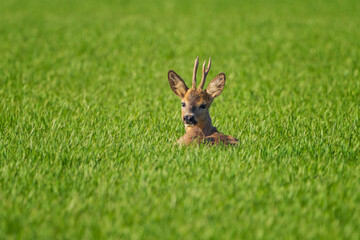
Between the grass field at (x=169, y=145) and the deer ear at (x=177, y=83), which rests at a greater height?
the deer ear at (x=177, y=83)

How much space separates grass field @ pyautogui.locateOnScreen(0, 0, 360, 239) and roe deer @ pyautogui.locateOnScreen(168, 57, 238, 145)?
0.46ft

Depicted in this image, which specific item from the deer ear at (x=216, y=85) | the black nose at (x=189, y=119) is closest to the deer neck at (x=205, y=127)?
the black nose at (x=189, y=119)

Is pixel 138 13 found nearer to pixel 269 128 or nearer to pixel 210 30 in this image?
pixel 210 30

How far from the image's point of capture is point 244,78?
917 centimetres

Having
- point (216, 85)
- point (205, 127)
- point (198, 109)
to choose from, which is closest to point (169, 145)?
point (205, 127)

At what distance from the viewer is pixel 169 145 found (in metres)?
5.10

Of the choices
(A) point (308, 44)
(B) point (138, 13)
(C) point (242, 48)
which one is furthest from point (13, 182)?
(B) point (138, 13)

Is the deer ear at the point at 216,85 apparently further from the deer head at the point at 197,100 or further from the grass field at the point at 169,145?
the grass field at the point at 169,145

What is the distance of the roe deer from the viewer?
15.5 feet

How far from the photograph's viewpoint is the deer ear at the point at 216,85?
4859 millimetres

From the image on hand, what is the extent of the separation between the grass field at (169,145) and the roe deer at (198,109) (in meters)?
0.14

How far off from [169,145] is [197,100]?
26.4 inches

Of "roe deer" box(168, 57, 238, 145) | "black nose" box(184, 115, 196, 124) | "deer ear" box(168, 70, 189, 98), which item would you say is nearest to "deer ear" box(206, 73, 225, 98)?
"roe deer" box(168, 57, 238, 145)

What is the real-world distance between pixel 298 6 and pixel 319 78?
48.0ft
